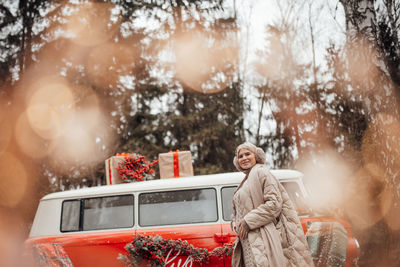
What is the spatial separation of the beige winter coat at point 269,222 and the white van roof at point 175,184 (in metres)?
1.65

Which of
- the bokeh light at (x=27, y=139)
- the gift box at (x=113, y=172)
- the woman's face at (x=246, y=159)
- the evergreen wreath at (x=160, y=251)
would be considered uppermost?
the bokeh light at (x=27, y=139)

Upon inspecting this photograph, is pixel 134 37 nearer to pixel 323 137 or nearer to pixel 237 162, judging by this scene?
pixel 323 137

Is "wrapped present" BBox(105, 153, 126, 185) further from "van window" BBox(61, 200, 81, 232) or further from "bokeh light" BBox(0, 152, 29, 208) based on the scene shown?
"bokeh light" BBox(0, 152, 29, 208)

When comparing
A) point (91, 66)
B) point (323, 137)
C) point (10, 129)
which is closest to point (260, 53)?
point (323, 137)

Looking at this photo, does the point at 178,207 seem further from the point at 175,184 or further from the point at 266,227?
the point at 266,227

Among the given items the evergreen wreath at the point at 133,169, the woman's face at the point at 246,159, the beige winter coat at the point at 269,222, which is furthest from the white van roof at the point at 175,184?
the beige winter coat at the point at 269,222

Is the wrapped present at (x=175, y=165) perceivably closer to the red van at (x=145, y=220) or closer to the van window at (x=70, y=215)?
the red van at (x=145, y=220)

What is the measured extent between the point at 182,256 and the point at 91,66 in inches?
389

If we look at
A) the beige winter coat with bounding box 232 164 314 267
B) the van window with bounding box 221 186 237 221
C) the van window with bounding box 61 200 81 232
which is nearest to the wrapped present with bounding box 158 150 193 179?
the van window with bounding box 221 186 237 221

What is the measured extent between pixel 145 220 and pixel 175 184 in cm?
70

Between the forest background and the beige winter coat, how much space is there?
3522 millimetres

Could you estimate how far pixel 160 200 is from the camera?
4.90 m

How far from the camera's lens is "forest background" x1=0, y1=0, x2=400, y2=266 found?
239 inches

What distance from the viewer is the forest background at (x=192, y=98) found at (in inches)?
239
